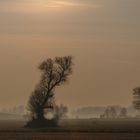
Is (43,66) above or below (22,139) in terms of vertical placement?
above

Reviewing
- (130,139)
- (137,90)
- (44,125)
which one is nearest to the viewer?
(130,139)

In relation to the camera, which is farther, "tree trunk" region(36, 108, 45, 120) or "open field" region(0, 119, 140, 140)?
"tree trunk" region(36, 108, 45, 120)

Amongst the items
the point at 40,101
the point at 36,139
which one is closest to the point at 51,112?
the point at 40,101

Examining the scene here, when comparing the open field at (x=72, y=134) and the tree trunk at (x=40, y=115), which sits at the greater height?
the tree trunk at (x=40, y=115)

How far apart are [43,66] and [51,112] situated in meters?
7.23

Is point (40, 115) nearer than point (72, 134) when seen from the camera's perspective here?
No

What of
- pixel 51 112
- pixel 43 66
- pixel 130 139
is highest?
pixel 43 66

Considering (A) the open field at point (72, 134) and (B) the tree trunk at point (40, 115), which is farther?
(B) the tree trunk at point (40, 115)

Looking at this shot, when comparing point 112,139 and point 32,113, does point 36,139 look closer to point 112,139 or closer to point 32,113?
point 112,139

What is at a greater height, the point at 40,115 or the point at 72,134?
the point at 40,115

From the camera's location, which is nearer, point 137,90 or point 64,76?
point 64,76

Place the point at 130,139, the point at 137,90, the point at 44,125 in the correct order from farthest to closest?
1. the point at 137,90
2. the point at 44,125
3. the point at 130,139

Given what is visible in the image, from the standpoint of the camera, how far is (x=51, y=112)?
9506 centimetres

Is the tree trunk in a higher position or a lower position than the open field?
higher
